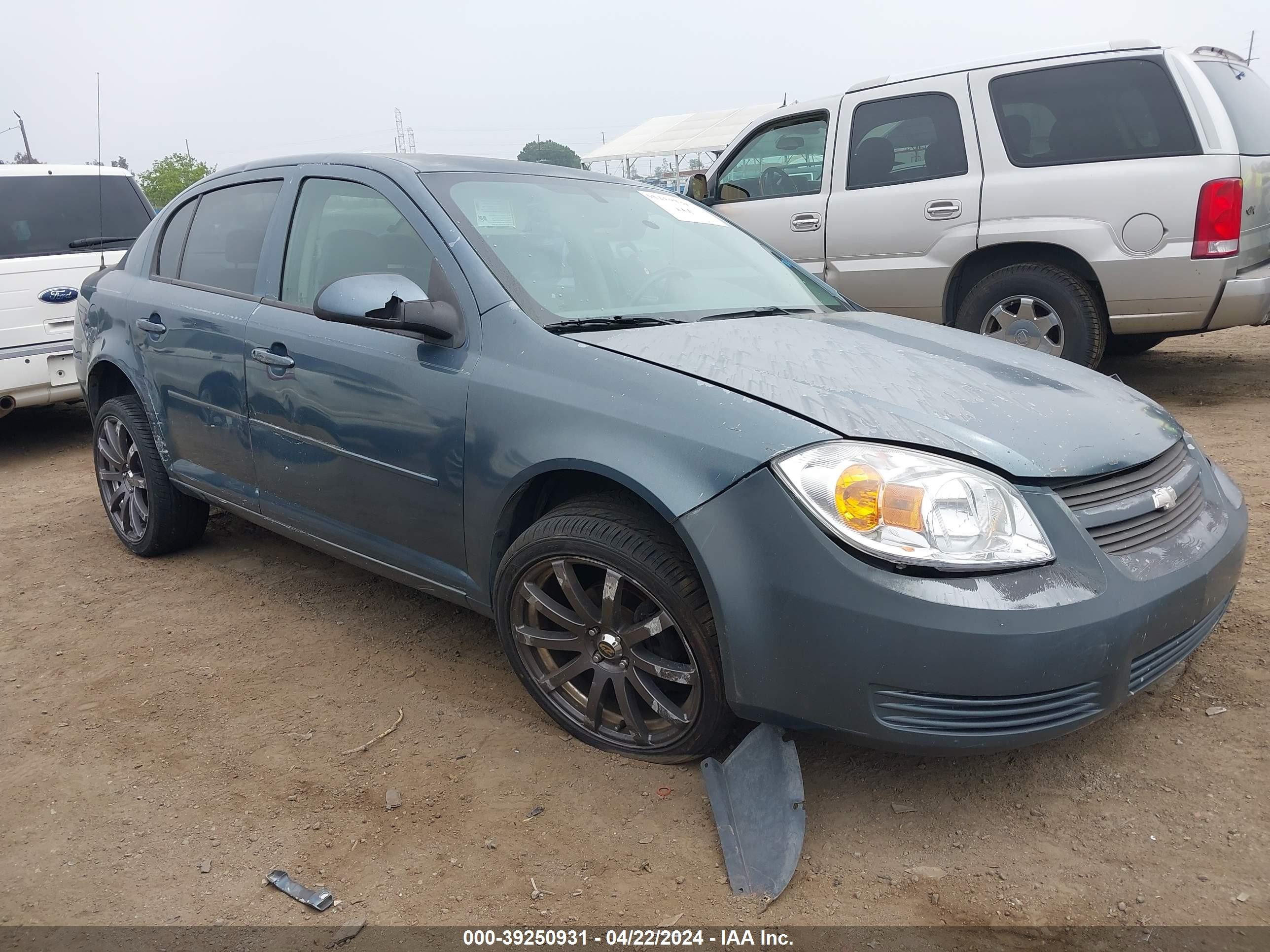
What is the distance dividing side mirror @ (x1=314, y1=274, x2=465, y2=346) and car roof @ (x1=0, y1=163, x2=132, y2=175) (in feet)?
15.1

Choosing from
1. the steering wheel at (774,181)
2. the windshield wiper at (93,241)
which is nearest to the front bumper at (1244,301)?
the steering wheel at (774,181)

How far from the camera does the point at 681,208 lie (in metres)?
3.61

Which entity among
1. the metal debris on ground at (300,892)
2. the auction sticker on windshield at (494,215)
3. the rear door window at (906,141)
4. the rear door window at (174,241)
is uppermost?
the rear door window at (906,141)

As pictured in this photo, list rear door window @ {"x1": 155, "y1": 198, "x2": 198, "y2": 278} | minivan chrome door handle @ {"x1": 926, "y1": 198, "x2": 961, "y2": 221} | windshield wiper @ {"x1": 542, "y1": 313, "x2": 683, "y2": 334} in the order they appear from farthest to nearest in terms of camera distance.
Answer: minivan chrome door handle @ {"x1": 926, "y1": 198, "x2": 961, "y2": 221} → rear door window @ {"x1": 155, "y1": 198, "x2": 198, "y2": 278} → windshield wiper @ {"x1": 542, "y1": 313, "x2": 683, "y2": 334}

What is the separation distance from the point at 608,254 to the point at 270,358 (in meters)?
1.16

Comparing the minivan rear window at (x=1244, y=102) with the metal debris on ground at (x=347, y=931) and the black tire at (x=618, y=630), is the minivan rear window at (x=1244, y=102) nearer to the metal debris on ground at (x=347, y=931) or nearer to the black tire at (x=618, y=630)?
the black tire at (x=618, y=630)

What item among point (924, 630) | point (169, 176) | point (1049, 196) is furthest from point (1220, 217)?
point (169, 176)

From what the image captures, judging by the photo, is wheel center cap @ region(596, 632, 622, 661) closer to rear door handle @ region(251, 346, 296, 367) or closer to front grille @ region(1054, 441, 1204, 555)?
front grille @ region(1054, 441, 1204, 555)

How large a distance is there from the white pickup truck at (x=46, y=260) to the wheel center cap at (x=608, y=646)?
4639mm

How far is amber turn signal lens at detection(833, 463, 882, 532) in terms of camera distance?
204 cm

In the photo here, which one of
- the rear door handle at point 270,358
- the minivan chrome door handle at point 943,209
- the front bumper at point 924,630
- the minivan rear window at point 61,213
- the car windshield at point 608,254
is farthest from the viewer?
the minivan rear window at point 61,213

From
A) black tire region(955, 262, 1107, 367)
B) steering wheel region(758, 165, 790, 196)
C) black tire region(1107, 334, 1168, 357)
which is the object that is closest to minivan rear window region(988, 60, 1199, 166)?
black tire region(955, 262, 1107, 367)

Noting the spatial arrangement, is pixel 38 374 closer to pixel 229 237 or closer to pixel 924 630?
pixel 229 237

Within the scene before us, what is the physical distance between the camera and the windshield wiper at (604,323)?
266cm
